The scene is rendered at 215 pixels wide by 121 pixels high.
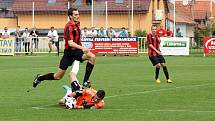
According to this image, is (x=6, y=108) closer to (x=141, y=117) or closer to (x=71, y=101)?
(x=71, y=101)

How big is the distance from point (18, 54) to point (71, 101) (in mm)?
34834

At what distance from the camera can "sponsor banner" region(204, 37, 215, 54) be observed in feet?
150

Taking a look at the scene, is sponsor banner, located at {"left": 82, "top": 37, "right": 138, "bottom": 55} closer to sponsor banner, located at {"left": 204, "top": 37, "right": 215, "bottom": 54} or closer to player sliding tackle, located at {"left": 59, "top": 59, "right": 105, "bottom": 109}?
sponsor banner, located at {"left": 204, "top": 37, "right": 215, "bottom": 54}

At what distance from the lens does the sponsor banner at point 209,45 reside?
45.7 metres

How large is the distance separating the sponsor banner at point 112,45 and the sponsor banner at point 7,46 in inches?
191

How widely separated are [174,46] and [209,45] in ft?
7.50

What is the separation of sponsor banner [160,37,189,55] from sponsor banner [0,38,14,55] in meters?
9.96

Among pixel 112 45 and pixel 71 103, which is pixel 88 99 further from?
pixel 112 45

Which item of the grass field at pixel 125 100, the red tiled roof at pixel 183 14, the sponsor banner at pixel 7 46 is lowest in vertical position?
the grass field at pixel 125 100

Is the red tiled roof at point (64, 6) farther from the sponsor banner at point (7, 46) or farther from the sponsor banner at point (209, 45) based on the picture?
the sponsor banner at point (209, 45)

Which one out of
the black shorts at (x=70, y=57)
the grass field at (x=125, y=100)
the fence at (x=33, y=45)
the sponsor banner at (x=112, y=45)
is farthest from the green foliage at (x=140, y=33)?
the black shorts at (x=70, y=57)

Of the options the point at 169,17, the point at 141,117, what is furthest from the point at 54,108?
the point at 169,17

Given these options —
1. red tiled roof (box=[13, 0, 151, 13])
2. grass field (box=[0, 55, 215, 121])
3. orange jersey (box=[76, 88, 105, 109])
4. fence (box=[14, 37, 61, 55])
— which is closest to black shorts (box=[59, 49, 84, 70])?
grass field (box=[0, 55, 215, 121])

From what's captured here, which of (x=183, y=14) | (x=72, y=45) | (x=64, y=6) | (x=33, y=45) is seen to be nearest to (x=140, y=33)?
(x=64, y=6)
